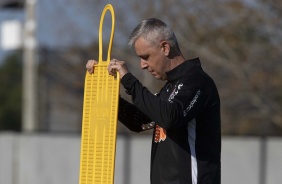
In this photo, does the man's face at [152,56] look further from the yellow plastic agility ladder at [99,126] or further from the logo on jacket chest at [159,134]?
the logo on jacket chest at [159,134]

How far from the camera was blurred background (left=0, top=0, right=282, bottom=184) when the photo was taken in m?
12.6

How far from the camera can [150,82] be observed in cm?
1711

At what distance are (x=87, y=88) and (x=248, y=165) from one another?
24.3ft

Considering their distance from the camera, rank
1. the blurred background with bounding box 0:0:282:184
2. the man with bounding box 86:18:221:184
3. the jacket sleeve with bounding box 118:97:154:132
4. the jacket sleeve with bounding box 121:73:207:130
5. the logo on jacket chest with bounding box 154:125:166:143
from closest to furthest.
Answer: the jacket sleeve with bounding box 121:73:207:130
the man with bounding box 86:18:221:184
the logo on jacket chest with bounding box 154:125:166:143
the jacket sleeve with bounding box 118:97:154:132
the blurred background with bounding box 0:0:282:184

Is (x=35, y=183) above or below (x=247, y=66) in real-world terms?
below

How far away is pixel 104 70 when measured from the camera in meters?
4.46

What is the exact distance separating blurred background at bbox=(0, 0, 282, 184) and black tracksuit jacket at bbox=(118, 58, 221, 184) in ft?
23.7

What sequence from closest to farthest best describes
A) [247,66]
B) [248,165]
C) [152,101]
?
[152,101] < [248,165] < [247,66]

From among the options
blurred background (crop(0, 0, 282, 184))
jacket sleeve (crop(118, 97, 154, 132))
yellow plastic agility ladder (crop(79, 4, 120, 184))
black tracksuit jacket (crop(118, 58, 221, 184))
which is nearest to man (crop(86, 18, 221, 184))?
black tracksuit jacket (crop(118, 58, 221, 184))

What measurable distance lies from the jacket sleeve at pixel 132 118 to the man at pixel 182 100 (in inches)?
17.2

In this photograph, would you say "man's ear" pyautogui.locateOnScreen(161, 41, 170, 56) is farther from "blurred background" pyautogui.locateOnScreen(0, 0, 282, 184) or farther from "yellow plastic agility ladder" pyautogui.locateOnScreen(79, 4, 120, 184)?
"blurred background" pyautogui.locateOnScreen(0, 0, 282, 184)

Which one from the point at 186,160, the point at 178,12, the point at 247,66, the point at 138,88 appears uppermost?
the point at 178,12

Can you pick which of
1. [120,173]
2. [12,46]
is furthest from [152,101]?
[12,46]

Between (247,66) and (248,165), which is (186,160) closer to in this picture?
(248,165)
